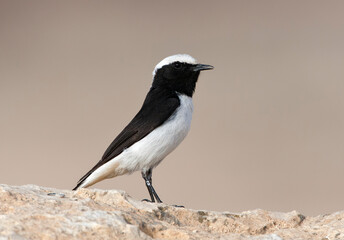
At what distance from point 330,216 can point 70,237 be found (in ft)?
5.56

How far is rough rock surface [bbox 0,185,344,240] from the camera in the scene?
2.08 meters

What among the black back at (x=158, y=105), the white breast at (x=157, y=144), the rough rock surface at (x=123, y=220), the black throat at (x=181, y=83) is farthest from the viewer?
the black throat at (x=181, y=83)

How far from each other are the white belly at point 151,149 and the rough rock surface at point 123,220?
57.2 inches

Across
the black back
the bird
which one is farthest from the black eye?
the bird

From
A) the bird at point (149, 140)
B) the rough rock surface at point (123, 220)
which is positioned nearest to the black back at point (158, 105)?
the bird at point (149, 140)

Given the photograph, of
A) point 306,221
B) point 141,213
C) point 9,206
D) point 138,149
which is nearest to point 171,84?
point 138,149

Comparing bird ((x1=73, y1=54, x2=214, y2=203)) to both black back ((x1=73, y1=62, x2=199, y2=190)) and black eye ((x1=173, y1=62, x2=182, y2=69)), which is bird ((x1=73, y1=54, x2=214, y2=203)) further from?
black eye ((x1=173, y1=62, x2=182, y2=69))

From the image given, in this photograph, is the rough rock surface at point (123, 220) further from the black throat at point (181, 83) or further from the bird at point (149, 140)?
the black throat at point (181, 83)

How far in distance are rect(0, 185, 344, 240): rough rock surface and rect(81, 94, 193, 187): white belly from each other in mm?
1453

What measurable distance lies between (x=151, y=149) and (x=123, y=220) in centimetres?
228

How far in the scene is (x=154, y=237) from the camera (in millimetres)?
2287

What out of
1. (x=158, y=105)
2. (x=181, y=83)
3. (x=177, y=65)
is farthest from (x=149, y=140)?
(x=177, y=65)

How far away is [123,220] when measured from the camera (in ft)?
Result: 7.29

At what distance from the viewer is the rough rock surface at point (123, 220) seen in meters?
2.08
